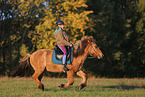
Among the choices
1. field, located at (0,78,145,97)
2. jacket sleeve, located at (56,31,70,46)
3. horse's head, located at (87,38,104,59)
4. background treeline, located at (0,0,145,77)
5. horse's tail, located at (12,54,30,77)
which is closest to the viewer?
field, located at (0,78,145,97)

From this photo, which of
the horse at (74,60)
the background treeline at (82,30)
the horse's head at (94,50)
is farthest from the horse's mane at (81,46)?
the background treeline at (82,30)

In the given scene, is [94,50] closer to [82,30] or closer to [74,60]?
[74,60]

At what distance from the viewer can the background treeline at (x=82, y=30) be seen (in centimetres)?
2517

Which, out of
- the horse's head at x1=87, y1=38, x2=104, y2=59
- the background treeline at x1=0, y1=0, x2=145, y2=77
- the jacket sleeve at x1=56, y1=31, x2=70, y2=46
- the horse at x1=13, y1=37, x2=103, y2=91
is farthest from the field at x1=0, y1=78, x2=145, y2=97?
the background treeline at x1=0, y1=0, x2=145, y2=77

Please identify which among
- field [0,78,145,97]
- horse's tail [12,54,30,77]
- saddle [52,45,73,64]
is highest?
saddle [52,45,73,64]

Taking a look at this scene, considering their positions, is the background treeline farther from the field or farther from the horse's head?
the horse's head

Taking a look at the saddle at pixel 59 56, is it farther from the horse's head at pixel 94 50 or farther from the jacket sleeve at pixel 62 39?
the horse's head at pixel 94 50

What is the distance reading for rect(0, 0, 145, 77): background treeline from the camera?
25172mm

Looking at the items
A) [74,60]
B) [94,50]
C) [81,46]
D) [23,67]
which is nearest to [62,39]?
[81,46]

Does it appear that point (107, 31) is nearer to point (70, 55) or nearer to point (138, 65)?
point (138, 65)

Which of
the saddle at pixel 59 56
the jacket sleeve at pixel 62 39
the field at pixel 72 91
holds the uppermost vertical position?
the jacket sleeve at pixel 62 39

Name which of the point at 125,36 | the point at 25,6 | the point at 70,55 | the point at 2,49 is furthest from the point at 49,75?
the point at 70,55

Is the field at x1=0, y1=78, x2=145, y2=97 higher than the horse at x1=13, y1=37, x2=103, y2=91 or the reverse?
the reverse

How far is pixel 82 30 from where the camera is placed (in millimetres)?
24406
